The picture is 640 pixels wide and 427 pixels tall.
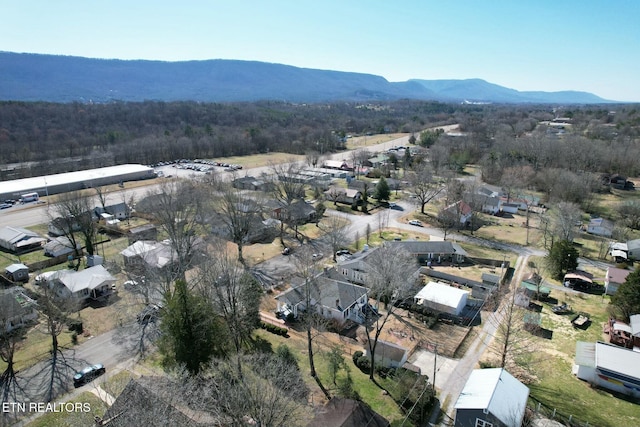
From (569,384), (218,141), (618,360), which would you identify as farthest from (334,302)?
(218,141)

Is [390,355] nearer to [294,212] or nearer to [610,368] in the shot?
[610,368]

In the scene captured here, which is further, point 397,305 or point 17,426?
point 397,305

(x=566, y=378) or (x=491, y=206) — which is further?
(x=491, y=206)

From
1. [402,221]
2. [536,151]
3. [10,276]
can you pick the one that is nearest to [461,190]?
[402,221]

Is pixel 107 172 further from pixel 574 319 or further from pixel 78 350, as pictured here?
pixel 574 319

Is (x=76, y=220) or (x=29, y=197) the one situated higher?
(x=76, y=220)

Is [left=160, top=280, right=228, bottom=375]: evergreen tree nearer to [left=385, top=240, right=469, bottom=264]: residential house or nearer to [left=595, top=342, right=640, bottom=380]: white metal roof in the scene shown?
[left=595, top=342, right=640, bottom=380]: white metal roof
